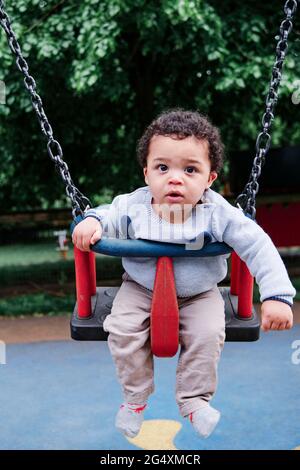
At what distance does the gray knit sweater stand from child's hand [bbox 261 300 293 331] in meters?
0.02

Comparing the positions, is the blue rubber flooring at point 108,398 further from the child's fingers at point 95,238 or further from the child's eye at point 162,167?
the child's eye at point 162,167

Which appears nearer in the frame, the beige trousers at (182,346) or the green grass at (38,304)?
the beige trousers at (182,346)

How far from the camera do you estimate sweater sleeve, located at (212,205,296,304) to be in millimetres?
1488

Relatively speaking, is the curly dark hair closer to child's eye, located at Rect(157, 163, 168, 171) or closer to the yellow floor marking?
child's eye, located at Rect(157, 163, 168, 171)

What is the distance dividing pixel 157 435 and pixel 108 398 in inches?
30.1

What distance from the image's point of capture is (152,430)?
4.66m

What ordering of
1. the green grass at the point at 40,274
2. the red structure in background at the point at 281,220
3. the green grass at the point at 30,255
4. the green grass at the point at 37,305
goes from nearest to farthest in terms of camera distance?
the green grass at the point at 37,305 < the green grass at the point at 40,274 < the red structure in background at the point at 281,220 < the green grass at the point at 30,255

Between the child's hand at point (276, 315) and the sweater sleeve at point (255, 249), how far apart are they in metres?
0.02

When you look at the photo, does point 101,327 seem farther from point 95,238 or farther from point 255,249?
point 255,249

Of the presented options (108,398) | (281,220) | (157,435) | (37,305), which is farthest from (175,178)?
(281,220)

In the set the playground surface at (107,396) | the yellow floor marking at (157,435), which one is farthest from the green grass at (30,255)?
the yellow floor marking at (157,435)

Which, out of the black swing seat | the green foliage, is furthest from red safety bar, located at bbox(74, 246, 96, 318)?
the green foliage

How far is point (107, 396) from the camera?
17.3 ft

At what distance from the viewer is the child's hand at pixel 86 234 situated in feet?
5.11
